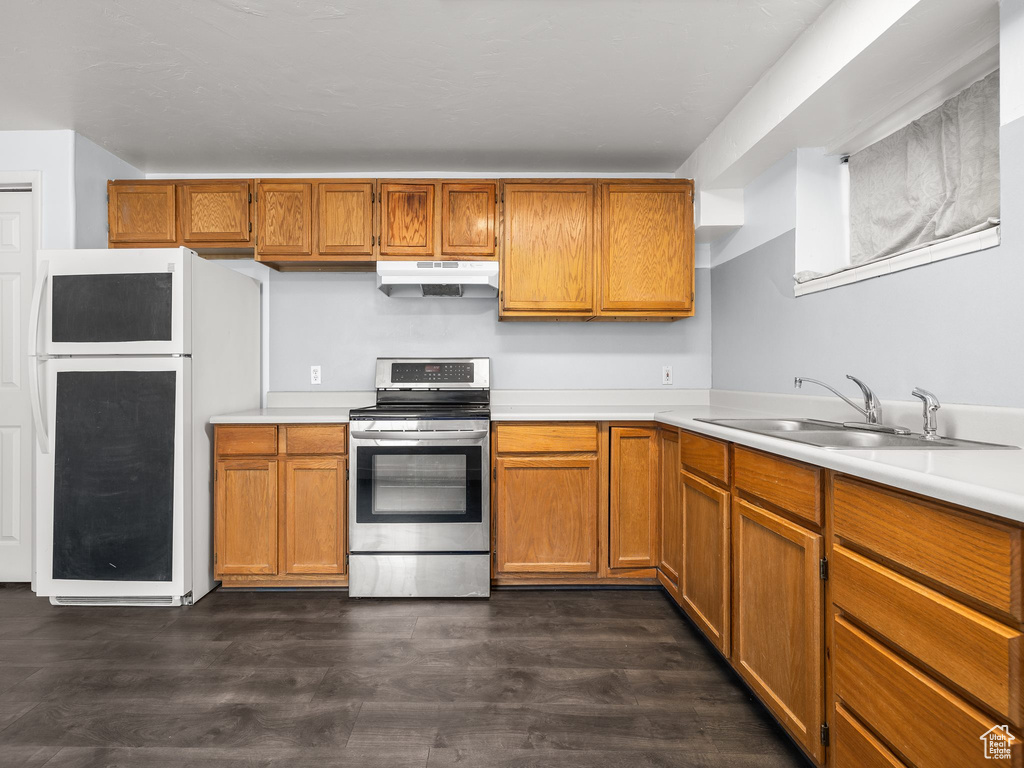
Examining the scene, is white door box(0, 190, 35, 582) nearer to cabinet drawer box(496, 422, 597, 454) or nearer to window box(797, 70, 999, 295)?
cabinet drawer box(496, 422, 597, 454)

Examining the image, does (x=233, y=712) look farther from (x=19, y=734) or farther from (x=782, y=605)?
(x=782, y=605)

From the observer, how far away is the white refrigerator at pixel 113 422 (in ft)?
8.50

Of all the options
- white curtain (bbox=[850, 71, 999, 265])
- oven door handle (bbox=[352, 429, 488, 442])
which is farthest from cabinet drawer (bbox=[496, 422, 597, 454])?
white curtain (bbox=[850, 71, 999, 265])

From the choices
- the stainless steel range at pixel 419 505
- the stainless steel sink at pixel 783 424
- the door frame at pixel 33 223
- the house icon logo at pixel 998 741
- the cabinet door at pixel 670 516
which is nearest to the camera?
the house icon logo at pixel 998 741

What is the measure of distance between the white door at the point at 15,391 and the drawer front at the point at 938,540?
12.3 feet

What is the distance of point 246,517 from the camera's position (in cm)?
283

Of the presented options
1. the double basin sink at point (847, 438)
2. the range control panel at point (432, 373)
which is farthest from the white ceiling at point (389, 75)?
the double basin sink at point (847, 438)

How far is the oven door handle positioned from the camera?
277 cm

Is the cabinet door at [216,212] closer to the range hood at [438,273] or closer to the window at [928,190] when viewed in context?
the range hood at [438,273]

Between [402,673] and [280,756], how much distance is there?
0.51 meters

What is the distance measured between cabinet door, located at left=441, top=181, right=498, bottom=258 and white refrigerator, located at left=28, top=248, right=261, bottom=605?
133cm

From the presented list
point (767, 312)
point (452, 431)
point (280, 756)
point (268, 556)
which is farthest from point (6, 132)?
point (767, 312)

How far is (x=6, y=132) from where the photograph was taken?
2877 mm

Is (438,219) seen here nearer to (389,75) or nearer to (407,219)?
(407,219)
